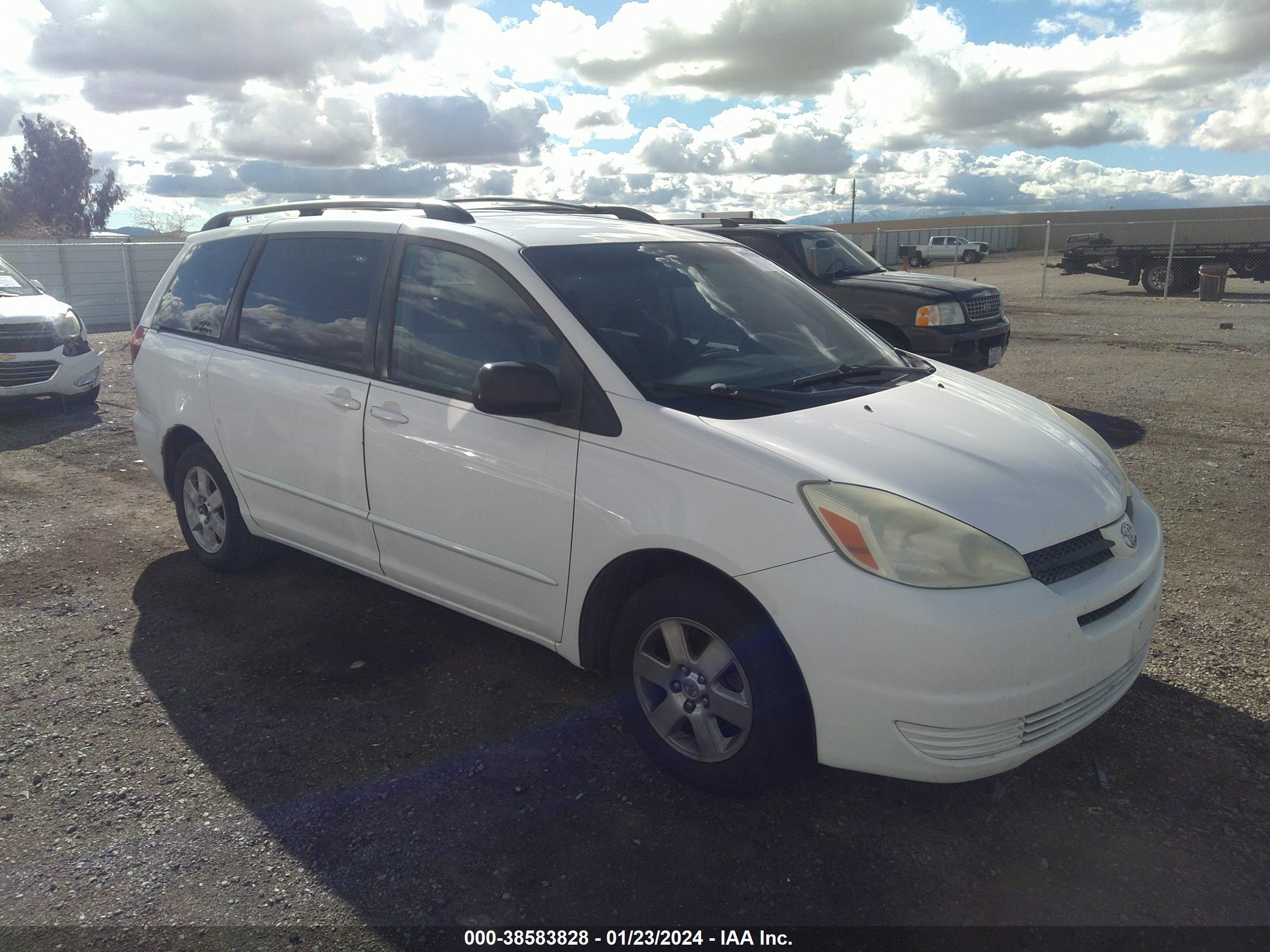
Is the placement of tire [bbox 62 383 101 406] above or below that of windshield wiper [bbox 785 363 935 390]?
below

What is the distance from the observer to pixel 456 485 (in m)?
3.66

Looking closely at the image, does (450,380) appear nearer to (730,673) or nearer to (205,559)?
(730,673)

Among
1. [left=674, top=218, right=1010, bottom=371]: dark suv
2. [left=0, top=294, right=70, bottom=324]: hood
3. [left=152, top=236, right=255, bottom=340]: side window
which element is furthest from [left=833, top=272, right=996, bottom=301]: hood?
[left=0, top=294, right=70, bottom=324]: hood

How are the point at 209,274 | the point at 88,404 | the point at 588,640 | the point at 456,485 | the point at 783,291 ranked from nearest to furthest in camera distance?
1. the point at 588,640
2. the point at 456,485
3. the point at 783,291
4. the point at 209,274
5. the point at 88,404

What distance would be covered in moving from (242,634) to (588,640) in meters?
2.08

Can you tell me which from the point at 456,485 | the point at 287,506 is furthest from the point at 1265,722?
the point at 287,506

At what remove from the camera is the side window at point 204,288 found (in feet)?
16.2

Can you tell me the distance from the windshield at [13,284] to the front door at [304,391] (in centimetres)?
765

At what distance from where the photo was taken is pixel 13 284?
10.8 m

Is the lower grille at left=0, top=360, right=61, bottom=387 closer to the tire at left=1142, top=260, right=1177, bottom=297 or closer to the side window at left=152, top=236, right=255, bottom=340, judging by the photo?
the side window at left=152, top=236, right=255, bottom=340

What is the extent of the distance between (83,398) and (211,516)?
22.1 ft

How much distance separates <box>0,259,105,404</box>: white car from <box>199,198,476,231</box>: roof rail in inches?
225

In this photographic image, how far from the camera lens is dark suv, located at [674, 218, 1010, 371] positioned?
353 inches

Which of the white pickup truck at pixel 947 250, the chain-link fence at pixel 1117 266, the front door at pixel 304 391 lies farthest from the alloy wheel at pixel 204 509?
the white pickup truck at pixel 947 250
